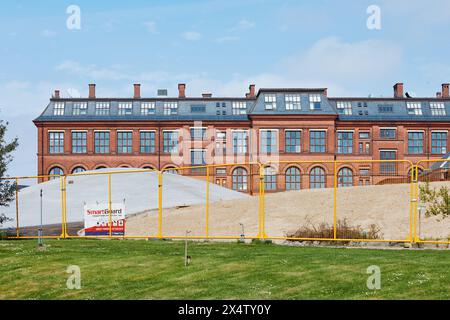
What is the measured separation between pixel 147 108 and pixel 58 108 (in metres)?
10.2

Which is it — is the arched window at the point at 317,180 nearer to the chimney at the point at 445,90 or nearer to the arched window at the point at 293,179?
the arched window at the point at 293,179

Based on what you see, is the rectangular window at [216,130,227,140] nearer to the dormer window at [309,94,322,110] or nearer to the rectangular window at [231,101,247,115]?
the rectangular window at [231,101,247,115]

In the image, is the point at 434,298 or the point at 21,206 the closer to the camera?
the point at 434,298

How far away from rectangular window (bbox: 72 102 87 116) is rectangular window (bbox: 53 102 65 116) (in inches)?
53.8

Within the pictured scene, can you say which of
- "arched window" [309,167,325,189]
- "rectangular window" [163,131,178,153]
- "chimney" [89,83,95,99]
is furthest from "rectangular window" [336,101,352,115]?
"chimney" [89,83,95,99]

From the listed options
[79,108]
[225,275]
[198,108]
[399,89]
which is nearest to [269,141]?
[198,108]

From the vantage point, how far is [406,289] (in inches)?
434

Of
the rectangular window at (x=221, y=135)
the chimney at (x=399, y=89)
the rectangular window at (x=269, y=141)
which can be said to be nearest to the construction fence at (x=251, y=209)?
the rectangular window at (x=269, y=141)

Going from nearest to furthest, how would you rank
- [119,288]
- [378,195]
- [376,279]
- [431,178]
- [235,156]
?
[376,279] → [119,288] → [431,178] → [378,195] → [235,156]

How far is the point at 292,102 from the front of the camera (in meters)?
72.4

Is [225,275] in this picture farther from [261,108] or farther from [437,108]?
[437,108]

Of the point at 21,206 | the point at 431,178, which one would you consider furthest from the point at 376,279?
the point at 21,206
